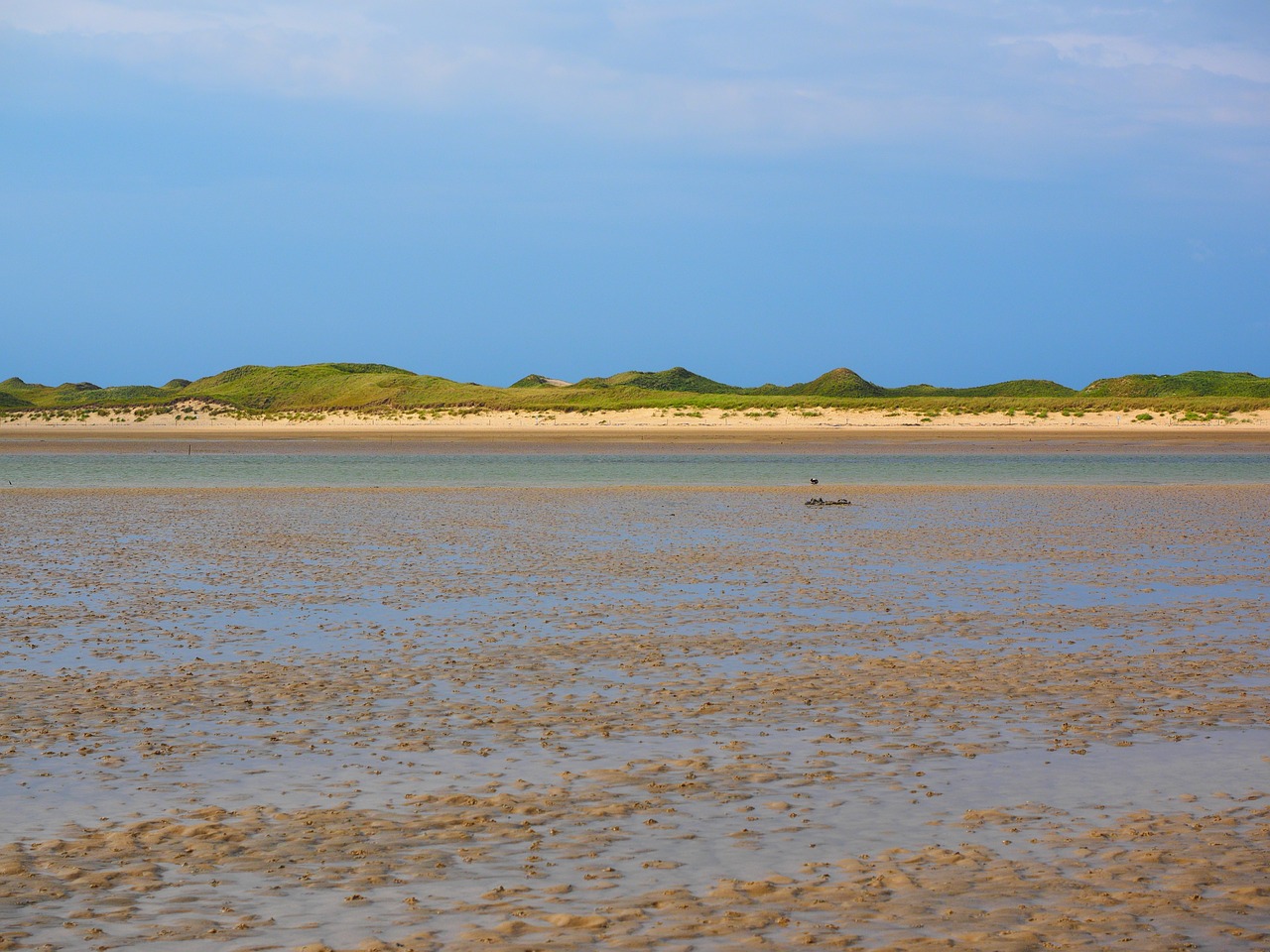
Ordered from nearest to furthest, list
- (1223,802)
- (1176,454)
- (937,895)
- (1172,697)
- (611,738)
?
(937,895) → (1223,802) → (611,738) → (1172,697) → (1176,454)

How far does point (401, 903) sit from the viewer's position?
6055 mm

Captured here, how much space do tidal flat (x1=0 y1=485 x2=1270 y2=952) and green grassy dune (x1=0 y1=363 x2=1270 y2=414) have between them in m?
64.8

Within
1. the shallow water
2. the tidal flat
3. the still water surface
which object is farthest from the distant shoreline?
the tidal flat

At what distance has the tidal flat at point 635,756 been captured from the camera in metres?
5.98

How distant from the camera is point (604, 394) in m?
114

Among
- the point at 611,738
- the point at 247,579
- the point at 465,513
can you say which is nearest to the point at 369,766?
the point at 611,738

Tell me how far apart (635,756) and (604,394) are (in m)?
106

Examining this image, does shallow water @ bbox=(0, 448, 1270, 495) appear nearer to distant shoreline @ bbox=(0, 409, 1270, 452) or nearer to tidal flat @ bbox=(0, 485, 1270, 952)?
distant shoreline @ bbox=(0, 409, 1270, 452)

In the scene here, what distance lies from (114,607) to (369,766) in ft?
25.1

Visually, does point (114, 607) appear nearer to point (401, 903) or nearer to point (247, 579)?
point (247, 579)

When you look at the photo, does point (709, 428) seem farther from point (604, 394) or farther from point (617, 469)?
point (604, 394)

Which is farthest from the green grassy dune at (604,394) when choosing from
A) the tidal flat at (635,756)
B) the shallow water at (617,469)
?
the tidal flat at (635,756)

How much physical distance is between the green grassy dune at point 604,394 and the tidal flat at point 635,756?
6482cm

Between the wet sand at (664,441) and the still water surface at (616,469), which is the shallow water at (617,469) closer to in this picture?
the still water surface at (616,469)
